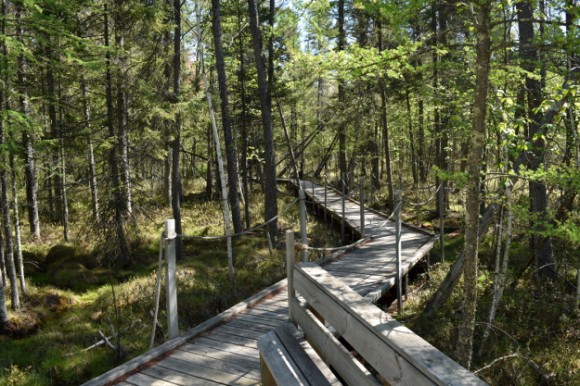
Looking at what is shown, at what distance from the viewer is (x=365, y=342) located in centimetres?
248

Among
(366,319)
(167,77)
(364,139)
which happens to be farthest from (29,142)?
(364,139)

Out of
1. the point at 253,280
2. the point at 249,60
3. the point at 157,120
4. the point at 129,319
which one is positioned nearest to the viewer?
the point at 129,319

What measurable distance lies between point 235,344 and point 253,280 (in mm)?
5319

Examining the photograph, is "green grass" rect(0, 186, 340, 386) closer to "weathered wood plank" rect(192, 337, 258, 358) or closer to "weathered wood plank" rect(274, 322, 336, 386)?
"weathered wood plank" rect(192, 337, 258, 358)

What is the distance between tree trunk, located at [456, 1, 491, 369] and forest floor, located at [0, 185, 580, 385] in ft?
1.39

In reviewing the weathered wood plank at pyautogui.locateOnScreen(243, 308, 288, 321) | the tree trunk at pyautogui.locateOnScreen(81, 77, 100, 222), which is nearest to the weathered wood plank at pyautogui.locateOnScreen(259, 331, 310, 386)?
the weathered wood plank at pyautogui.locateOnScreen(243, 308, 288, 321)

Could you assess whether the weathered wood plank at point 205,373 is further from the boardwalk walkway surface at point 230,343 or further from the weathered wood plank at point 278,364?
the weathered wood plank at point 278,364

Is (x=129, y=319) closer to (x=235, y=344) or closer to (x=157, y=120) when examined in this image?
(x=235, y=344)

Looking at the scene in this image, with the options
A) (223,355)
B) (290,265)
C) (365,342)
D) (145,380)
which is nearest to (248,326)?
(223,355)

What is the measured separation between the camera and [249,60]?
20062 millimetres

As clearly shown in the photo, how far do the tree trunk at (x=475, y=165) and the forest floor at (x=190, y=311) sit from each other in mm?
425

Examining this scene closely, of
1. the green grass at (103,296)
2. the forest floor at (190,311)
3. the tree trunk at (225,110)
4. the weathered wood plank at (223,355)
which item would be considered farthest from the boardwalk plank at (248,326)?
the tree trunk at (225,110)

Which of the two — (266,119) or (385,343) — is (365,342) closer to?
(385,343)

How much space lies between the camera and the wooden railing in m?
1.91
